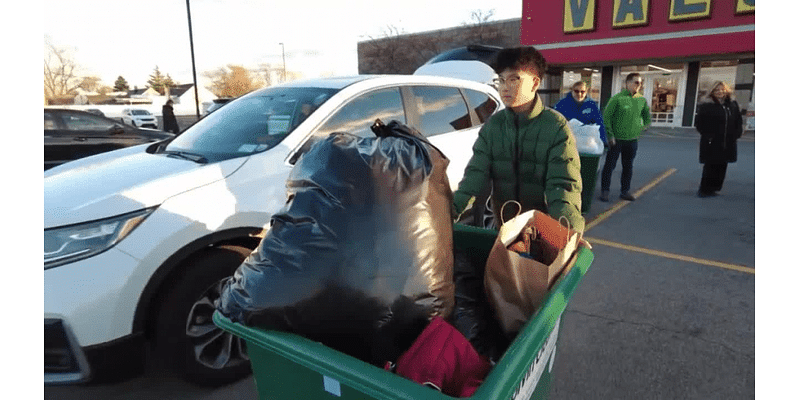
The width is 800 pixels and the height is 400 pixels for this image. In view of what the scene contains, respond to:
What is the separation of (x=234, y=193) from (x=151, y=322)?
735 mm

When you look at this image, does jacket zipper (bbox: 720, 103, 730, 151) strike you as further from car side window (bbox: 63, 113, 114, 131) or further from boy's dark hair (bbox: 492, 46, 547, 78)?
car side window (bbox: 63, 113, 114, 131)

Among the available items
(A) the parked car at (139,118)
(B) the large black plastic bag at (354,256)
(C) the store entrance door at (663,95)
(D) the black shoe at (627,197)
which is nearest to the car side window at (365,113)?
(B) the large black plastic bag at (354,256)

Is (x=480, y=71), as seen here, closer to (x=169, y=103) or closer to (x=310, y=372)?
(x=310, y=372)

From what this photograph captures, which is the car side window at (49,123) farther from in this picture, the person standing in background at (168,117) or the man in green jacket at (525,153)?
the man in green jacket at (525,153)

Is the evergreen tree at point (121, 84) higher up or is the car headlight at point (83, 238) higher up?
the evergreen tree at point (121, 84)

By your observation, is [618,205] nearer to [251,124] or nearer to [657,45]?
[251,124]

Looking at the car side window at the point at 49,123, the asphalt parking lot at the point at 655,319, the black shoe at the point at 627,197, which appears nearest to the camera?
the asphalt parking lot at the point at 655,319

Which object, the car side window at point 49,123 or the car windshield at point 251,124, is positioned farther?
the car side window at point 49,123

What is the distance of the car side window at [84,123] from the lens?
25.5ft

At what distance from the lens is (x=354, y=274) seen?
1.25 metres

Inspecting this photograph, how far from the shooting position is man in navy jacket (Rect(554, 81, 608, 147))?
5.61m

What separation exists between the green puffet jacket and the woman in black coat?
5.34 m

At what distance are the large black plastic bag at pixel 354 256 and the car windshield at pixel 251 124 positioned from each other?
1.40m

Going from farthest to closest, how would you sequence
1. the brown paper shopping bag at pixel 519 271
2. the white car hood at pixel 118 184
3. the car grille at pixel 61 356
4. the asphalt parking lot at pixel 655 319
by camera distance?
the asphalt parking lot at pixel 655 319
the white car hood at pixel 118 184
the car grille at pixel 61 356
the brown paper shopping bag at pixel 519 271
